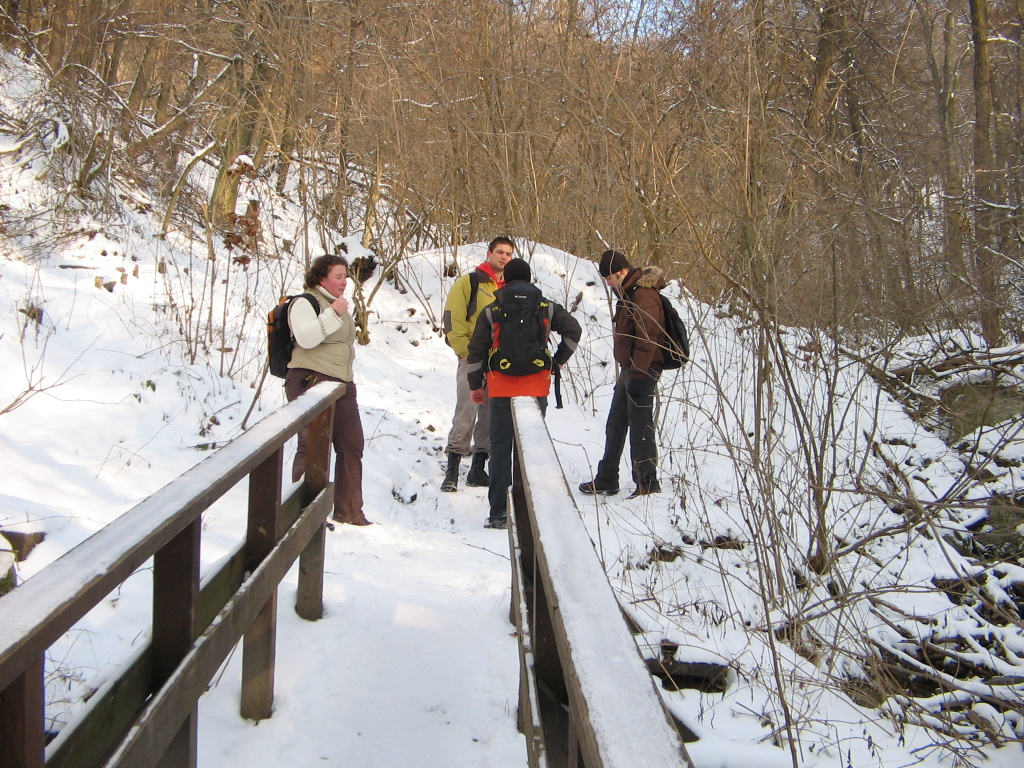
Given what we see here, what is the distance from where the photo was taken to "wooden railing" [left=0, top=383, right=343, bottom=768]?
1.38 meters

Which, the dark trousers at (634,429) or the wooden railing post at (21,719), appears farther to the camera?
the dark trousers at (634,429)

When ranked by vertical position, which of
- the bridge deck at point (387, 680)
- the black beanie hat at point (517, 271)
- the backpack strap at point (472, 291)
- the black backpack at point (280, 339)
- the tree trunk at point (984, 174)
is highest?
the tree trunk at point (984, 174)

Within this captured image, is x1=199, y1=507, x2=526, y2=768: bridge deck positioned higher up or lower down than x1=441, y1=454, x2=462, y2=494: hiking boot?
lower down

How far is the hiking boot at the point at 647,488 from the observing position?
6459 millimetres

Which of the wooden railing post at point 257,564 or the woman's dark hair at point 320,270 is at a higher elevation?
the woman's dark hair at point 320,270

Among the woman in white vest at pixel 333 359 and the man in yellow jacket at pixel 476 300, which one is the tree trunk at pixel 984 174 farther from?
the woman in white vest at pixel 333 359

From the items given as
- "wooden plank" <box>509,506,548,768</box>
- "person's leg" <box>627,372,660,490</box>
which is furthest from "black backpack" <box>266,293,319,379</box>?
"wooden plank" <box>509,506,548,768</box>

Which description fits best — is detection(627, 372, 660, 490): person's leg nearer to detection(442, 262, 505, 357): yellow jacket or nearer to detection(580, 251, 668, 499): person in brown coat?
detection(580, 251, 668, 499): person in brown coat

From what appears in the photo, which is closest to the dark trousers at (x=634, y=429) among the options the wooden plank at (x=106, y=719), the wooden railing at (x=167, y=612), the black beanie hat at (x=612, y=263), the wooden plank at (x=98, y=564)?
the black beanie hat at (x=612, y=263)

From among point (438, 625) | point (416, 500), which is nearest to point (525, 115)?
point (416, 500)

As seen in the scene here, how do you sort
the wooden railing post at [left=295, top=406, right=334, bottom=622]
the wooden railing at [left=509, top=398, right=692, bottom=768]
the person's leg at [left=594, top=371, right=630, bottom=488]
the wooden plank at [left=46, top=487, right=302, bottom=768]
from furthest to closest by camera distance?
the person's leg at [left=594, top=371, right=630, bottom=488] → the wooden railing post at [left=295, top=406, right=334, bottom=622] → the wooden plank at [left=46, top=487, right=302, bottom=768] → the wooden railing at [left=509, top=398, right=692, bottom=768]

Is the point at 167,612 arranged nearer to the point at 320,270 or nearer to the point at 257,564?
the point at 257,564

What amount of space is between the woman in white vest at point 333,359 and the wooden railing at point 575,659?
8.86 ft

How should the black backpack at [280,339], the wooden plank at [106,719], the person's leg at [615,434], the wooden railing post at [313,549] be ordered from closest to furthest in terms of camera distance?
the wooden plank at [106,719] → the wooden railing post at [313,549] → the black backpack at [280,339] → the person's leg at [615,434]
